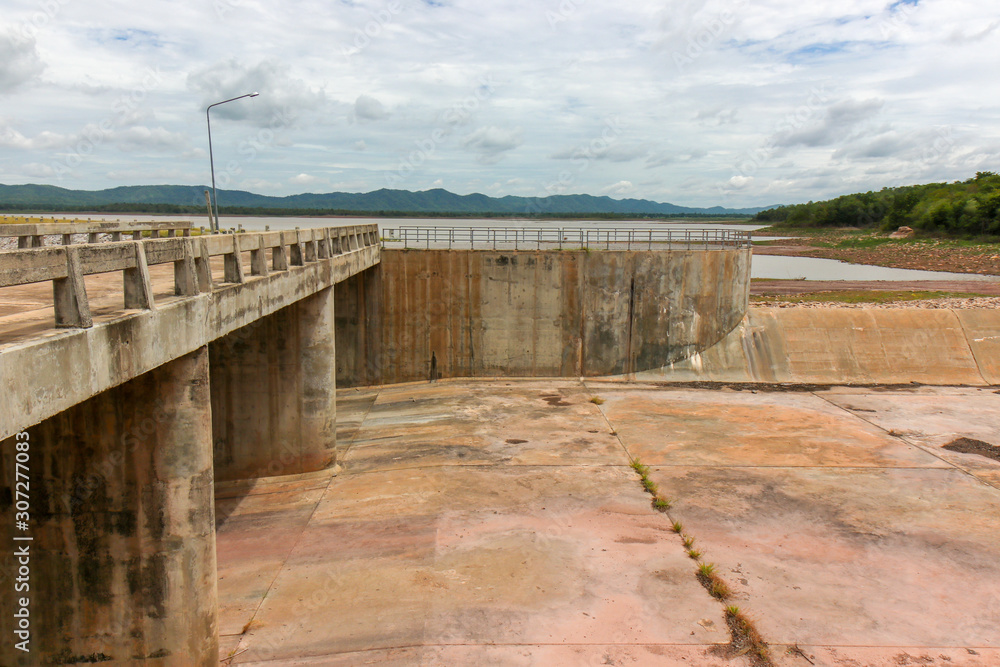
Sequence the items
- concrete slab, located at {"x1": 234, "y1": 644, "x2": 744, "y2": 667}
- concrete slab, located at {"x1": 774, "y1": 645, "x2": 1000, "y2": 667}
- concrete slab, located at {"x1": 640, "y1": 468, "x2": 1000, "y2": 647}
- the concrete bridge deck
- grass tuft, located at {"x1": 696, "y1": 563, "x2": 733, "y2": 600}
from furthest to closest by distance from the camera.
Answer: grass tuft, located at {"x1": 696, "y1": 563, "x2": 733, "y2": 600}
concrete slab, located at {"x1": 640, "y1": 468, "x2": 1000, "y2": 647}
concrete slab, located at {"x1": 774, "y1": 645, "x2": 1000, "y2": 667}
concrete slab, located at {"x1": 234, "y1": 644, "x2": 744, "y2": 667}
the concrete bridge deck

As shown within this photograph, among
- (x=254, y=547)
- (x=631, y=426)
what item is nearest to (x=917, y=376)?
(x=631, y=426)

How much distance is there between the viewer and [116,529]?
8.94 metres

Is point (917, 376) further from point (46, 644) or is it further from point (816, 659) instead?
point (46, 644)

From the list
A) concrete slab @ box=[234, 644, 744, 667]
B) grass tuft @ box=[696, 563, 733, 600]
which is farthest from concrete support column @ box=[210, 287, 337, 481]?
grass tuft @ box=[696, 563, 733, 600]

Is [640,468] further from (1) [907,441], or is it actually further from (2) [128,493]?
(2) [128,493]

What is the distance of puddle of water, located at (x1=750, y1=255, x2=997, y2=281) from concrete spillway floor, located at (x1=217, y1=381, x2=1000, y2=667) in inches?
1553

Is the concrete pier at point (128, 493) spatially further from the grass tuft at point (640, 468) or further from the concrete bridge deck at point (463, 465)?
the grass tuft at point (640, 468)

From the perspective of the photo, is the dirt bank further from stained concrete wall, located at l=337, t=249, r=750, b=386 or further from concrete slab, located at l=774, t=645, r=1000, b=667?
concrete slab, located at l=774, t=645, r=1000, b=667

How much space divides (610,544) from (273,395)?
947cm

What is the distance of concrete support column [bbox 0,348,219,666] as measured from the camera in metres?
8.79

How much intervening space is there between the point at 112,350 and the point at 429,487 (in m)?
10.6

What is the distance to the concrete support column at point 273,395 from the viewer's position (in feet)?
58.0

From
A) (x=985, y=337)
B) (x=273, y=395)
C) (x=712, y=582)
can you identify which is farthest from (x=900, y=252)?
(x=273, y=395)

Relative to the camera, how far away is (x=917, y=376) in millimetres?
29359
